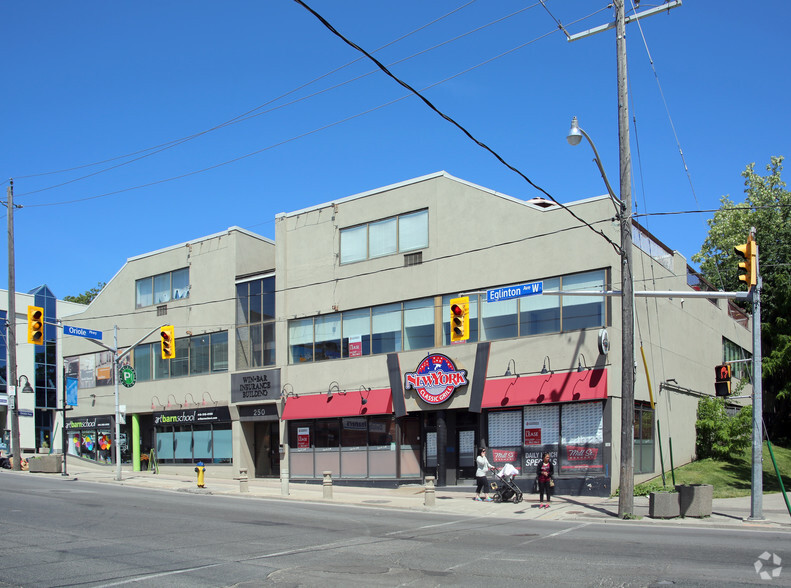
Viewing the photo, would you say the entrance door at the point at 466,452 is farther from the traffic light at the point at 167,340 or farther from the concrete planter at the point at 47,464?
the concrete planter at the point at 47,464

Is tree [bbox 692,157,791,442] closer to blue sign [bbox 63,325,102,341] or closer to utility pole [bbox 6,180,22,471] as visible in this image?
blue sign [bbox 63,325,102,341]

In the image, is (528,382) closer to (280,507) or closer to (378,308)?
(378,308)

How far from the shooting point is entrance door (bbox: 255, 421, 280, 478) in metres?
35.4

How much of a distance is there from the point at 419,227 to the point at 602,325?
8.55m

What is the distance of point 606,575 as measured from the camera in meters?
10.8

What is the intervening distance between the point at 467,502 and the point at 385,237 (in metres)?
11.6

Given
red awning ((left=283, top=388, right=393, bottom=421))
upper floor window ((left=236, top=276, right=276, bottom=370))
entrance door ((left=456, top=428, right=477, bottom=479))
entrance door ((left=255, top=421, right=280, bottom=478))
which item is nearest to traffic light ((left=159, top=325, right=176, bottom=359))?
upper floor window ((left=236, top=276, right=276, bottom=370))

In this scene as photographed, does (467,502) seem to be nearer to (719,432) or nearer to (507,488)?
(507,488)

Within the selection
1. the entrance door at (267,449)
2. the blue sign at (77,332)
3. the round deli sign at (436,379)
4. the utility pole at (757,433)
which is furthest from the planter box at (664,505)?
the blue sign at (77,332)

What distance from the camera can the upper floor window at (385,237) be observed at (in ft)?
97.5

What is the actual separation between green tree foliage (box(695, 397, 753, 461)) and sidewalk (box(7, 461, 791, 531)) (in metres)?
5.50

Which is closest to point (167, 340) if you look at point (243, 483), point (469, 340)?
point (243, 483)

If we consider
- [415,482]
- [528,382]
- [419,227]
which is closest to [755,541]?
[528,382]

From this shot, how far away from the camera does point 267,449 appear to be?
3562cm
